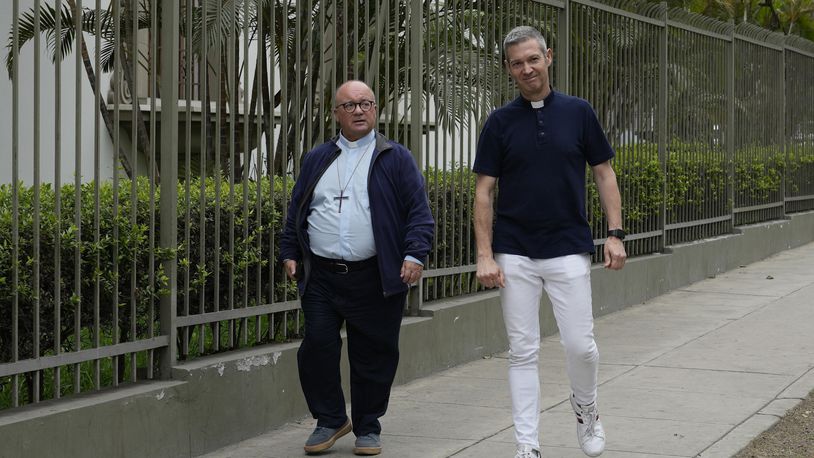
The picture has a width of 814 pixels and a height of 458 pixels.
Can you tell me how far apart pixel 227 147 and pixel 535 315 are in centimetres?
214

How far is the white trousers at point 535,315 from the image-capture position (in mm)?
5797

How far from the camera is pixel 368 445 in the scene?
628 centimetres

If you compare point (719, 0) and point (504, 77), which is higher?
point (719, 0)

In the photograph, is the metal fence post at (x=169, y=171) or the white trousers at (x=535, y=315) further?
the metal fence post at (x=169, y=171)

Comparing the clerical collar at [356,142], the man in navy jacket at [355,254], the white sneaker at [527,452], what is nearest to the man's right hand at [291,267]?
the man in navy jacket at [355,254]

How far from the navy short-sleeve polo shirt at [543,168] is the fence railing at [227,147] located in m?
1.58

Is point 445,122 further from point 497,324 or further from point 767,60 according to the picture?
point 767,60

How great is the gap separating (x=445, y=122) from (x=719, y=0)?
72.7 feet

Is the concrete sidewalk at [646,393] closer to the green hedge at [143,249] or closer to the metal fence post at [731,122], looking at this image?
the green hedge at [143,249]

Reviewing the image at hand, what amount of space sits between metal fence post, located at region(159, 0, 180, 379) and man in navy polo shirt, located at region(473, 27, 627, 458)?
4.90 ft

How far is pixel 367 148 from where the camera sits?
248 inches

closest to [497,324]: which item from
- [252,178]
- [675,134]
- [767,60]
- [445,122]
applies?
[445,122]

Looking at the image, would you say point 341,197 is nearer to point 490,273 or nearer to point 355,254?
point 355,254

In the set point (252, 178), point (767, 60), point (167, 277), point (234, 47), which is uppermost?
point (767, 60)
